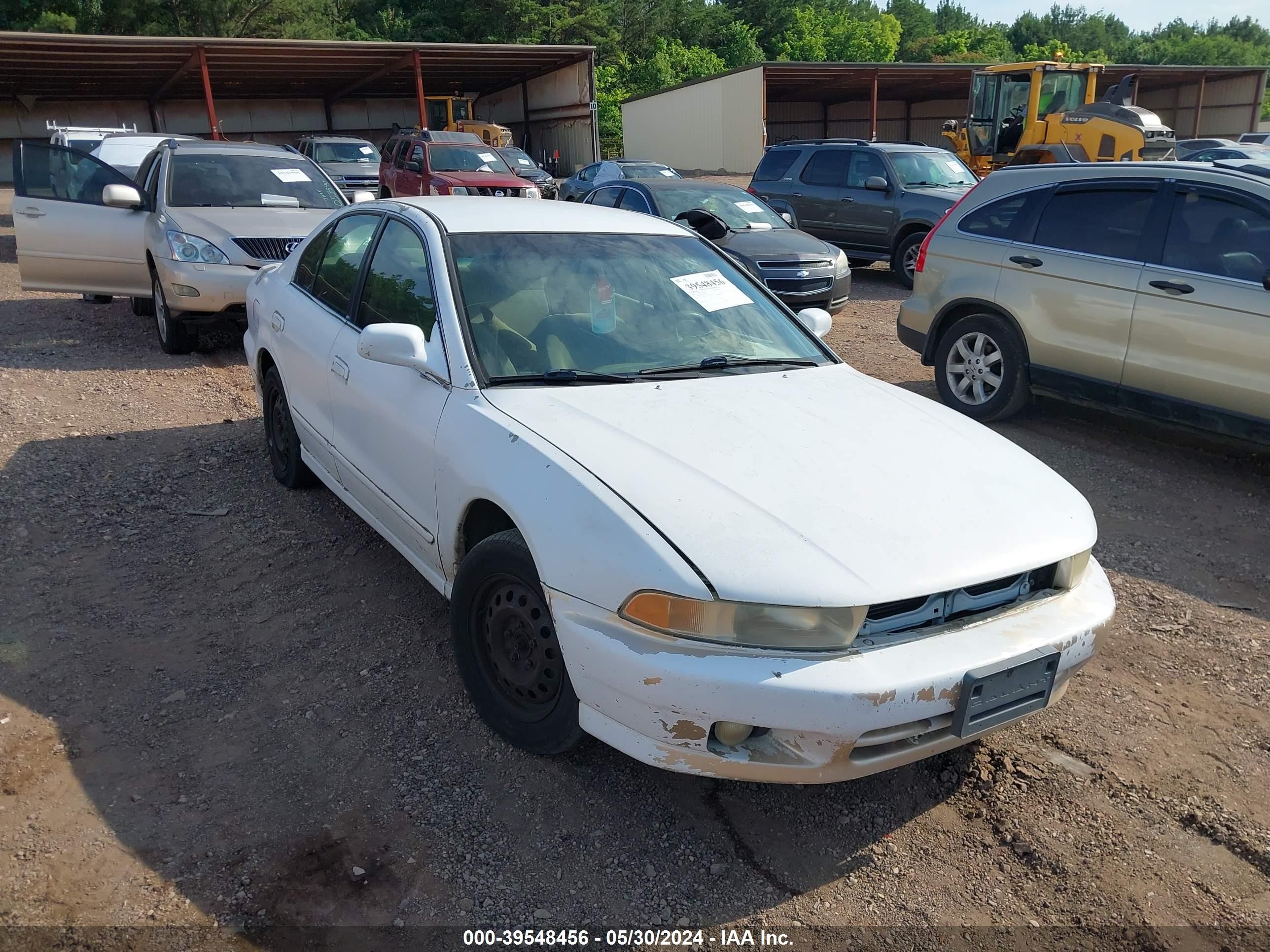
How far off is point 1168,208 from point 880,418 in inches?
146

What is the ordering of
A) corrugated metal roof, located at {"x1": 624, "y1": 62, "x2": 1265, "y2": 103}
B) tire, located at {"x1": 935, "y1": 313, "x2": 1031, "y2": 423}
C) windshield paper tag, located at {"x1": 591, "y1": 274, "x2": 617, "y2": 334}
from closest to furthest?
windshield paper tag, located at {"x1": 591, "y1": 274, "x2": 617, "y2": 334}
tire, located at {"x1": 935, "y1": 313, "x2": 1031, "y2": 423}
corrugated metal roof, located at {"x1": 624, "y1": 62, "x2": 1265, "y2": 103}

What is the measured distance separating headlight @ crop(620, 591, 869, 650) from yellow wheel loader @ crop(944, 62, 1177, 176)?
47.9 feet

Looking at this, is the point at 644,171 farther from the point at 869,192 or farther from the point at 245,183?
the point at 245,183

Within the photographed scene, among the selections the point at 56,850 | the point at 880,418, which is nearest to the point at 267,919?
the point at 56,850

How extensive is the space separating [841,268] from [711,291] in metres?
6.62

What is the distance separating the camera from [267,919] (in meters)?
2.52

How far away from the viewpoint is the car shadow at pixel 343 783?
2633 millimetres

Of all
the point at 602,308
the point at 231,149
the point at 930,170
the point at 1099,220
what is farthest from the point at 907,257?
the point at 602,308

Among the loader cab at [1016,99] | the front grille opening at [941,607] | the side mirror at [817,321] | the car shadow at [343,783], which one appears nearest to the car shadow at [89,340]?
the car shadow at [343,783]

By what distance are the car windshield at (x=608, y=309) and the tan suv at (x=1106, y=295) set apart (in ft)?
9.44

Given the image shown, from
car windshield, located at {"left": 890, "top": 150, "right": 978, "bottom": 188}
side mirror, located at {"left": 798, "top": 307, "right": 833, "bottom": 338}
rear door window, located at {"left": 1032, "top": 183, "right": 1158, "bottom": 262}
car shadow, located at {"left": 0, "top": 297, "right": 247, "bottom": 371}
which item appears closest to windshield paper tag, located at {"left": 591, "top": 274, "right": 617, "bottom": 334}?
side mirror, located at {"left": 798, "top": 307, "right": 833, "bottom": 338}

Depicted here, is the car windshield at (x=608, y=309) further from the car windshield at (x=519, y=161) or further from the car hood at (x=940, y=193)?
the car windshield at (x=519, y=161)

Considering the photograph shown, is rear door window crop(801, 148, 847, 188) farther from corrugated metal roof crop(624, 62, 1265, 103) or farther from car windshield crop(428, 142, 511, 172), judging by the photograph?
corrugated metal roof crop(624, 62, 1265, 103)

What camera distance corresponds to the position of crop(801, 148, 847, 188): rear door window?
13461 mm
